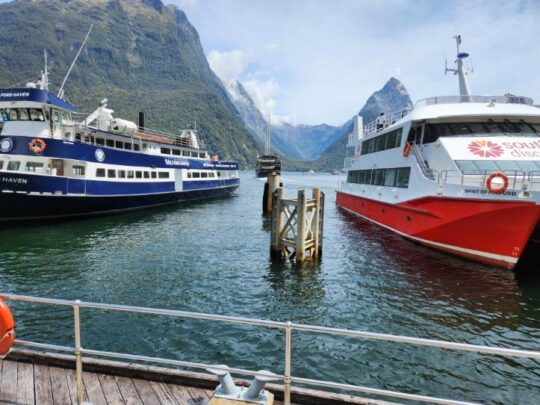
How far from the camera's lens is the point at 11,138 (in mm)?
26078

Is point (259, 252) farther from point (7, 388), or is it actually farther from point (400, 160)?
point (7, 388)

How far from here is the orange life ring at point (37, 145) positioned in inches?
1004

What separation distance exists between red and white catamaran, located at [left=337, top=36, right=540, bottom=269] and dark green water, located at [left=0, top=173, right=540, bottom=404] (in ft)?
4.51

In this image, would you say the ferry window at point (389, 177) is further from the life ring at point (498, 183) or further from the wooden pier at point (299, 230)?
the life ring at point (498, 183)

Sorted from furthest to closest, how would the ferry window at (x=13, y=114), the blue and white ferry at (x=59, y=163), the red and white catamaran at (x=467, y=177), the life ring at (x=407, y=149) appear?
the ferry window at (x=13, y=114) < the blue and white ferry at (x=59, y=163) < the life ring at (x=407, y=149) < the red and white catamaran at (x=467, y=177)

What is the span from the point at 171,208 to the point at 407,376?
3465cm

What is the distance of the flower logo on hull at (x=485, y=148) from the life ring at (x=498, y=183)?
11.3 feet

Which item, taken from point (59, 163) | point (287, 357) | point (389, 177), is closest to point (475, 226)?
point (389, 177)

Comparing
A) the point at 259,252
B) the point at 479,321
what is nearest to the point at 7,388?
the point at 479,321

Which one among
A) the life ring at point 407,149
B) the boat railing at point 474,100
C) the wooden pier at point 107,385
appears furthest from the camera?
the boat railing at point 474,100

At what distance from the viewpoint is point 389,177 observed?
23.6 meters

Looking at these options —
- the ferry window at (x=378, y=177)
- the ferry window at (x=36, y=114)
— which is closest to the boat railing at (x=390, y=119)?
the ferry window at (x=378, y=177)

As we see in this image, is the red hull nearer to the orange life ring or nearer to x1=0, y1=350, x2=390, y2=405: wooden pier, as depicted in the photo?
x1=0, y1=350, x2=390, y2=405: wooden pier

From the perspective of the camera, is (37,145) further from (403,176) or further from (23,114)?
(403,176)
